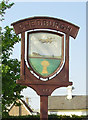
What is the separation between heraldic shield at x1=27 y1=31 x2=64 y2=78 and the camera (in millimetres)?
6750

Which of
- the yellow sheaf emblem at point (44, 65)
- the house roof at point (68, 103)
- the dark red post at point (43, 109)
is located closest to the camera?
the dark red post at point (43, 109)

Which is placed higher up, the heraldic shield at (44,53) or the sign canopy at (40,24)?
the sign canopy at (40,24)

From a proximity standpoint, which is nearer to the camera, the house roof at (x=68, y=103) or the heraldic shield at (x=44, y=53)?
the heraldic shield at (x=44, y=53)

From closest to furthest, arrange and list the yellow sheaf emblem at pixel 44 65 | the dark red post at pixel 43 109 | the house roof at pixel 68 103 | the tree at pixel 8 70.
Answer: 1. the dark red post at pixel 43 109
2. the yellow sheaf emblem at pixel 44 65
3. the tree at pixel 8 70
4. the house roof at pixel 68 103

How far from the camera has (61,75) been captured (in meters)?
6.80

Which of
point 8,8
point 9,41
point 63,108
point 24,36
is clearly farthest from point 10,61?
point 63,108

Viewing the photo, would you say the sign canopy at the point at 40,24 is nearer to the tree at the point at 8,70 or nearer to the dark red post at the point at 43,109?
the dark red post at the point at 43,109

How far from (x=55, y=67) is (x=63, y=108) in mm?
32155

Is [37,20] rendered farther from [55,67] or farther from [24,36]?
[55,67]

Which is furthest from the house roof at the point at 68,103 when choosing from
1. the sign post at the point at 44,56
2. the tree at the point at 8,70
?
the sign post at the point at 44,56

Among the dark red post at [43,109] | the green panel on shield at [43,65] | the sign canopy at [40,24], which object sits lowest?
the dark red post at [43,109]

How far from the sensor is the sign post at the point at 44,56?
6688 millimetres

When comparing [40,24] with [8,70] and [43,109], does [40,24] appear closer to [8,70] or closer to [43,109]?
[43,109]

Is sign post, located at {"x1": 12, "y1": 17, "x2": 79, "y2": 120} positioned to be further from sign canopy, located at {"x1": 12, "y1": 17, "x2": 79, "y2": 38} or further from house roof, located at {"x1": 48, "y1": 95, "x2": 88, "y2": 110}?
house roof, located at {"x1": 48, "y1": 95, "x2": 88, "y2": 110}
